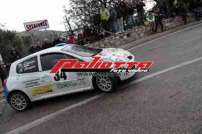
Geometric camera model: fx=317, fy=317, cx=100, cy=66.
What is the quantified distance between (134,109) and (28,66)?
12.7 ft

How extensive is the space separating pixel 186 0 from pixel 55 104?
1825 centimetres

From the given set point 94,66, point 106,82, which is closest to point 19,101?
point 94,66

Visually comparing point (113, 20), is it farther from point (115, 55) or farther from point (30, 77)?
point (30, 77)

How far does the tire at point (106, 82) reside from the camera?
27.7ft

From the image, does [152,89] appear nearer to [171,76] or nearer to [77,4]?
[171,76]

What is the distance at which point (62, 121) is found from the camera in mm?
7371

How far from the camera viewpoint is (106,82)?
8.52 m

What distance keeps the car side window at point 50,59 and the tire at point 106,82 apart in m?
1.11

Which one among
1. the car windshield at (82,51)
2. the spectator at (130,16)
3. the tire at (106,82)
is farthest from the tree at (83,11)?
the tire at (106,82)

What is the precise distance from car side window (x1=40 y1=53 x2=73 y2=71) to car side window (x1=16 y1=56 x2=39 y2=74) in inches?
9.1

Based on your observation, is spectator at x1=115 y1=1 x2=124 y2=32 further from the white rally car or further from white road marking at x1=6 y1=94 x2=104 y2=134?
white road marking at x1=6 y1=94 x2=104 y2=134

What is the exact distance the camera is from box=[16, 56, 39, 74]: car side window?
30.1 feet

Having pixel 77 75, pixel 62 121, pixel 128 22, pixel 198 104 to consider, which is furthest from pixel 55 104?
pixel 128 22

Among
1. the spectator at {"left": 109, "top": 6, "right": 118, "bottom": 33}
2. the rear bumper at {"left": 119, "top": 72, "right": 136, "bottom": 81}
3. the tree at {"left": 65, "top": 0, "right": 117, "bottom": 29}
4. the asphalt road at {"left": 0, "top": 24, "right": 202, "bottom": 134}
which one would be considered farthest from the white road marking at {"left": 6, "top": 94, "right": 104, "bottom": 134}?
the tree at {"left": 65, "top": 0, "right": 117, "bottom": 29}
